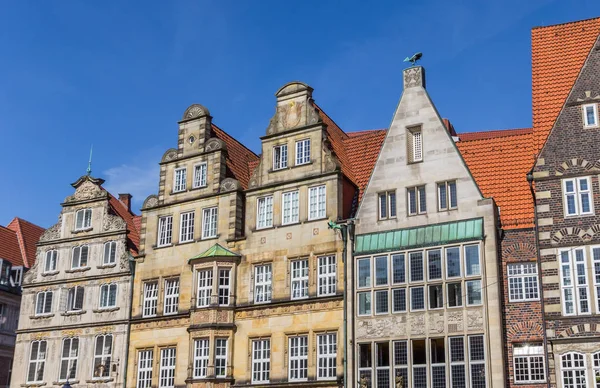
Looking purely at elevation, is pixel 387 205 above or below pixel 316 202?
below

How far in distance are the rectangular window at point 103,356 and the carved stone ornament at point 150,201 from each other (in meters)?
6.56

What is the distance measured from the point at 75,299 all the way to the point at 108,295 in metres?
2.09

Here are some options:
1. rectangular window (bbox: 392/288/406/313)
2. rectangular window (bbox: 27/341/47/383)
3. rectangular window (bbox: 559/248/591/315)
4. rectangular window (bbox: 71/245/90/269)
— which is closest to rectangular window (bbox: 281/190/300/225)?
rectangular window (bbox: 392/288/406/313)

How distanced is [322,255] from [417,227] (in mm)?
4465

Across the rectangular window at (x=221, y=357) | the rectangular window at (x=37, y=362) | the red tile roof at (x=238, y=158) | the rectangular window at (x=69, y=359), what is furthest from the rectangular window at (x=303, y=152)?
the rectangular window at (x=37, y=362)

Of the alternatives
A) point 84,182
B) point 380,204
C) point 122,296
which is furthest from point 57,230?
point 380,204

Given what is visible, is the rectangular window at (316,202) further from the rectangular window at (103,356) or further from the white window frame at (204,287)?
the rectangular window at (103,356)

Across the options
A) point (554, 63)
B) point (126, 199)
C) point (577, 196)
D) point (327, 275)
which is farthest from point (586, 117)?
point (126, 199)

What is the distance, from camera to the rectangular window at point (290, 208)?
3662cm

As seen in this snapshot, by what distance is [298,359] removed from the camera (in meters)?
34.4

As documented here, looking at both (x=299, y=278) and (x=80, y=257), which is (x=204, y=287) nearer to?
(x=299, y=278)

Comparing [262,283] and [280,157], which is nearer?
[262,283]

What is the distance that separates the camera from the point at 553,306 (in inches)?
1150

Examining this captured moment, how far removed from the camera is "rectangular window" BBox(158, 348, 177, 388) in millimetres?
37297
